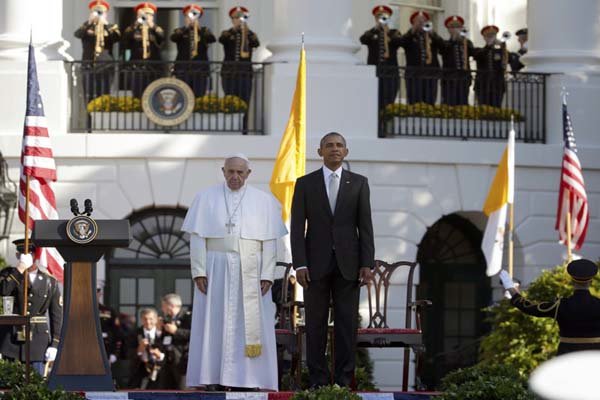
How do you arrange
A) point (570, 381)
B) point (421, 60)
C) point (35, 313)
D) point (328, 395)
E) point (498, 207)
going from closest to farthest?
point (570, 381)
point (328, 395)
point (35, 313)
point (498, 207)
point (421, 60)

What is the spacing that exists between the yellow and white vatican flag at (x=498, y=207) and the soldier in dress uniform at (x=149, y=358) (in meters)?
4.46

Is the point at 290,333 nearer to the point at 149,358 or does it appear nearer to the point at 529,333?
the point at 149,358

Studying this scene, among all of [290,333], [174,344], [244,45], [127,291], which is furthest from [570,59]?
[290,333]

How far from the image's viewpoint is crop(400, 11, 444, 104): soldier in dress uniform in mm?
20469

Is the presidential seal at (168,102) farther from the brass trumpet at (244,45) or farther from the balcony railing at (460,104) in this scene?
the balcony railing at (460,104)

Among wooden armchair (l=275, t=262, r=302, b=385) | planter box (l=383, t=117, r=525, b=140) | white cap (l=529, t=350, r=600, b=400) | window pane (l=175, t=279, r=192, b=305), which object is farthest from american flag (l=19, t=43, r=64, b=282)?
white cap (l=529, t=350, r=600, b=400)

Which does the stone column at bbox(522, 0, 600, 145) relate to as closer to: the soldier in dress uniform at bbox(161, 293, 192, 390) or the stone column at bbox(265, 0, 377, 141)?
the stone column at bbox(265, 0, 377, 141)

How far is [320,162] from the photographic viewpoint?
19.5 meters

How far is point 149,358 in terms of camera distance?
15.7 metres

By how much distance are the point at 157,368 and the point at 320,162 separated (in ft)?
15.7

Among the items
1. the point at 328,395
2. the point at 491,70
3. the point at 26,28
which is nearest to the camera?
the point at 328,395

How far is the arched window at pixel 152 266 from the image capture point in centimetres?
2000

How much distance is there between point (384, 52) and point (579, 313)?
38.6ft

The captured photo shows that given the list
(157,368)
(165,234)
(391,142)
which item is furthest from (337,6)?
(157,368)
